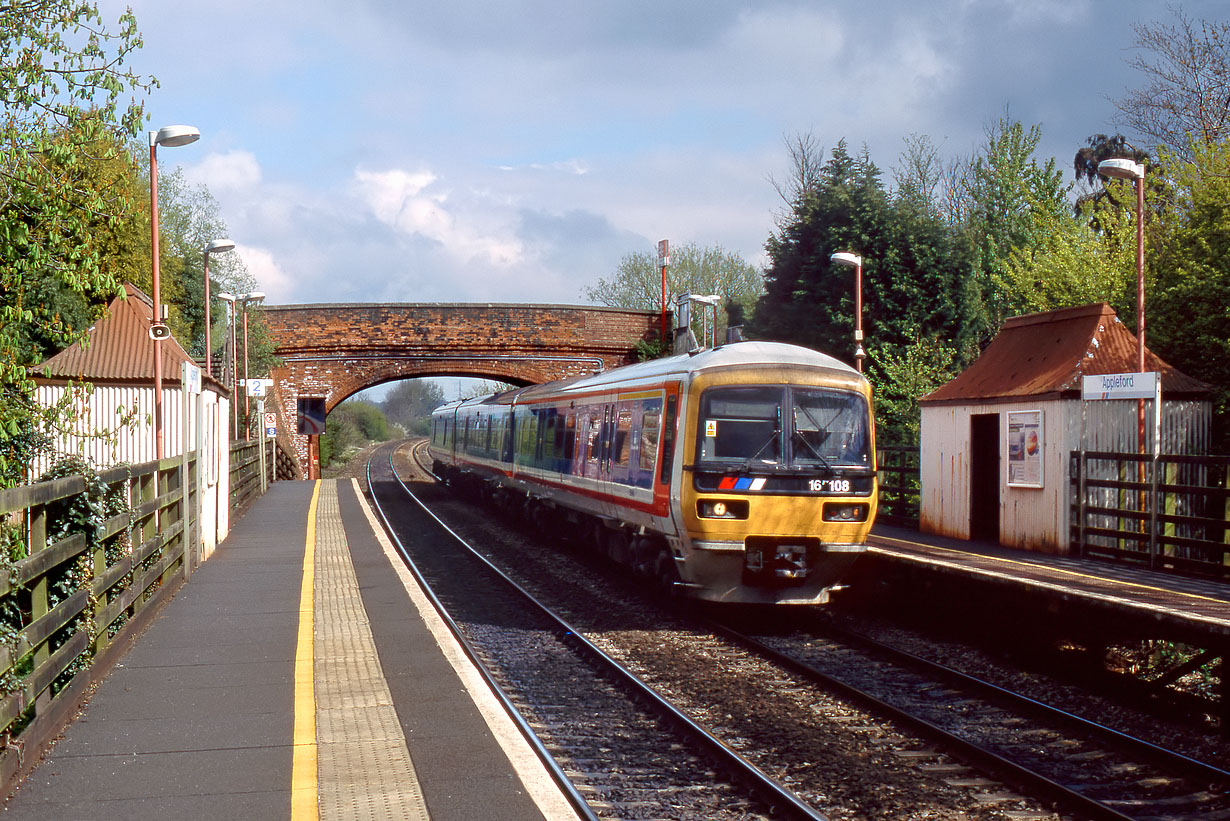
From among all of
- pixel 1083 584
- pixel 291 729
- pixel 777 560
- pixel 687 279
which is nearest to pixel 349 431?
pixel 687 279

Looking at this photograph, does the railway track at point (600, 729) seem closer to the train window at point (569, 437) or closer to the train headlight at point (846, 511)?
the train headlight at point (846, 511)

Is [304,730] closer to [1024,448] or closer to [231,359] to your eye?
[1024,448]

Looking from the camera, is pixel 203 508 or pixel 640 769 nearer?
pixel 640 769

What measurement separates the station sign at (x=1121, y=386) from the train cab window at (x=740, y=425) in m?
4.12

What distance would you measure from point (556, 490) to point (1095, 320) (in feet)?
25.6

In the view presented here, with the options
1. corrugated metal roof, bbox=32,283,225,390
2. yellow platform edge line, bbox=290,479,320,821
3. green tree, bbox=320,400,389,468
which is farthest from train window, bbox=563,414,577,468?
green tree, bbox=320,400,389,468

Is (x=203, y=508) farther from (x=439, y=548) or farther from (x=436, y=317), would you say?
(x=436, y=317)

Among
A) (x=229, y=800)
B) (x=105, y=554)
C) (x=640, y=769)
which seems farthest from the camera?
(x=105, y=554)

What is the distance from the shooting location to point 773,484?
36.2ft

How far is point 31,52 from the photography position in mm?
9133

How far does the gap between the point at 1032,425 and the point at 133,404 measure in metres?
14.3

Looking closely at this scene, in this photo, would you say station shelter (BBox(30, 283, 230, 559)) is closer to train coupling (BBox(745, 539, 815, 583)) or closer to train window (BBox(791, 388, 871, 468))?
train coupling (BBox(745, 539, 815, 583))

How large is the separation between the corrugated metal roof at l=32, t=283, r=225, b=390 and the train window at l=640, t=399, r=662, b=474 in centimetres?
1118

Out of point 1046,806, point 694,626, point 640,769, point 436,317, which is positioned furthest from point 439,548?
point 436,317
